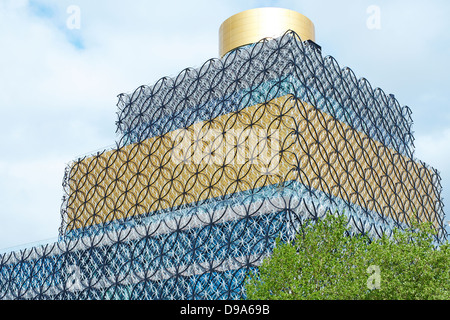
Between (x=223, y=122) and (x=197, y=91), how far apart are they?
26.5 feet

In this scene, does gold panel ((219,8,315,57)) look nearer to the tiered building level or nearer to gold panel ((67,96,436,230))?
the tiered building level

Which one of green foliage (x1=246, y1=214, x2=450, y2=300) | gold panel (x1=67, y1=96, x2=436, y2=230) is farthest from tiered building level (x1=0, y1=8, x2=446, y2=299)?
green foliage (x1=246, y1=214, x2=450, y2=300)

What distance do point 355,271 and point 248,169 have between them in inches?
1032

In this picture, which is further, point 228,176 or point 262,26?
point 262,26

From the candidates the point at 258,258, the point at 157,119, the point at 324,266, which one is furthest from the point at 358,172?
the point at 324,266

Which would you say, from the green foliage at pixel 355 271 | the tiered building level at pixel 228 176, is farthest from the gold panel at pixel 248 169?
the green foliage at pixel 355 271

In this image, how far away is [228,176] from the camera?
54.9m

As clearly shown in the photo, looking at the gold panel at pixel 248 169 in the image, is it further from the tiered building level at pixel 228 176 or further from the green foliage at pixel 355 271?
the green foliage at pixel 355 271

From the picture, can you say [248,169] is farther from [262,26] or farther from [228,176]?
[262,26]

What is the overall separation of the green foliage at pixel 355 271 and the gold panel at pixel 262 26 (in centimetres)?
4283

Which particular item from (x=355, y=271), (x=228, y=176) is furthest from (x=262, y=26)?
(x=355, y=271)

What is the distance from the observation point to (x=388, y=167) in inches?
2603

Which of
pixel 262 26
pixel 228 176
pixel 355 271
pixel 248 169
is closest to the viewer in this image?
pixel 355 271

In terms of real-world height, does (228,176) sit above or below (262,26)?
below
